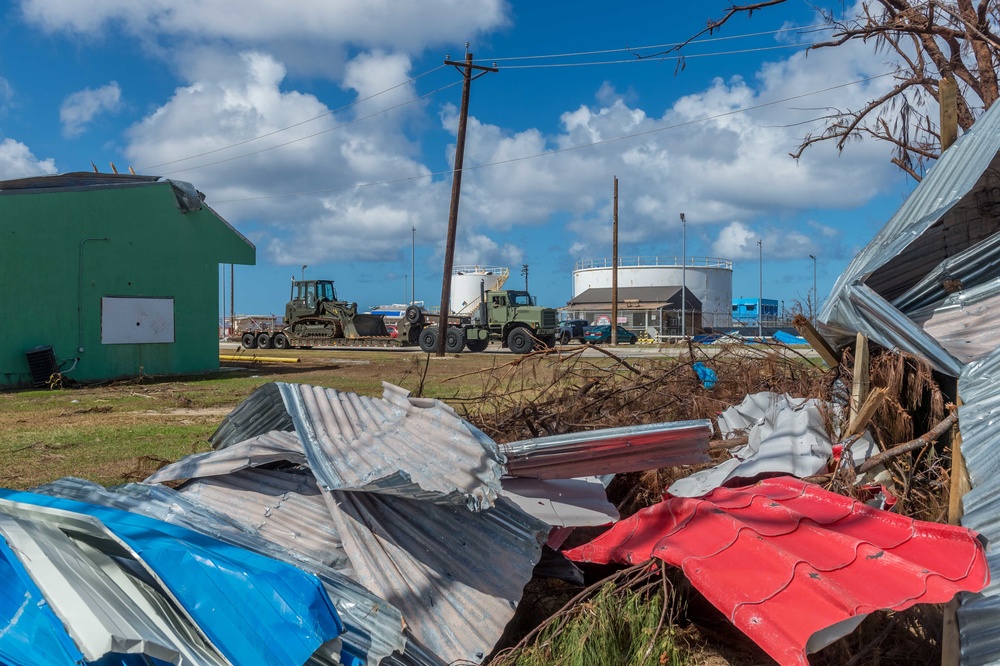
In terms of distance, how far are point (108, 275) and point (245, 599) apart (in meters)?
15.7

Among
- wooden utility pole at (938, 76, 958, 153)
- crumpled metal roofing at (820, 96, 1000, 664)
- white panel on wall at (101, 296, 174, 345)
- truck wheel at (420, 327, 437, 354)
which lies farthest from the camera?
truck wheel at (420, 327, 437, 354)

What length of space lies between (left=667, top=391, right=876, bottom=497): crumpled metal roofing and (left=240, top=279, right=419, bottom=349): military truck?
2664cm

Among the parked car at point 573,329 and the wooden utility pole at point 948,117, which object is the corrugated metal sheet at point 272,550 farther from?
the parked car at point 573,329

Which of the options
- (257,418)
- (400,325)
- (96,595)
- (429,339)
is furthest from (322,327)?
(96,595)

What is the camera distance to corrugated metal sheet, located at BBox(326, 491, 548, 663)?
3203mm

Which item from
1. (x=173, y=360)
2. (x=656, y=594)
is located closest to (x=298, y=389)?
(x=656, y=594)

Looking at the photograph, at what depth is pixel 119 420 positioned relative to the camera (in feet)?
33.3

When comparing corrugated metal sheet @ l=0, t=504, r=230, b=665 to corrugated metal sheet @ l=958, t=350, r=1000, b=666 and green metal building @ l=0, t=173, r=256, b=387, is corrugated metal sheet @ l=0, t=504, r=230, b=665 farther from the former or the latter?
green metal building @ l=0, t=173, r=256, b=387

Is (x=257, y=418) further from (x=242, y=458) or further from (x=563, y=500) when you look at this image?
(x=563, y=500)

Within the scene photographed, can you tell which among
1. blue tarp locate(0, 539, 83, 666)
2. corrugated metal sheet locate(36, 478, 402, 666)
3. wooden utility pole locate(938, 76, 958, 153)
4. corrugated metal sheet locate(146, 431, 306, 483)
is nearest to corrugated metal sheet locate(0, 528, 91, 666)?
blue tarp locate(0, 539, 83, 666)

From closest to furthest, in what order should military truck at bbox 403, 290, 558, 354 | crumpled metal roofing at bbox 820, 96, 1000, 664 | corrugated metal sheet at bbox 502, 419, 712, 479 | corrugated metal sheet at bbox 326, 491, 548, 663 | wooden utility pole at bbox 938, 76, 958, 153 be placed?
corrugated metal sheet at bbox 326, 491, 548, 663 < corrugated metal sheet at bbox 502, 419, 712, 479 < crumpled metal roofing at bbox 820, 96, 1000, 664 < wooden utility pole at bbox 938, 76, 958, 153 < military truck at bbox 403, 290, 558, 354

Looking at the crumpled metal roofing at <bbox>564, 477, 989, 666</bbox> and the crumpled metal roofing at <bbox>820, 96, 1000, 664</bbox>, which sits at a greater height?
the crumpled metal roofing at <bbox>820, 96, 1000, 664</bbox>

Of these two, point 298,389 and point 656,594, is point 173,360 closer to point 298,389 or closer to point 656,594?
point 298,389

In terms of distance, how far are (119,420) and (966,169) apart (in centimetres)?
974
